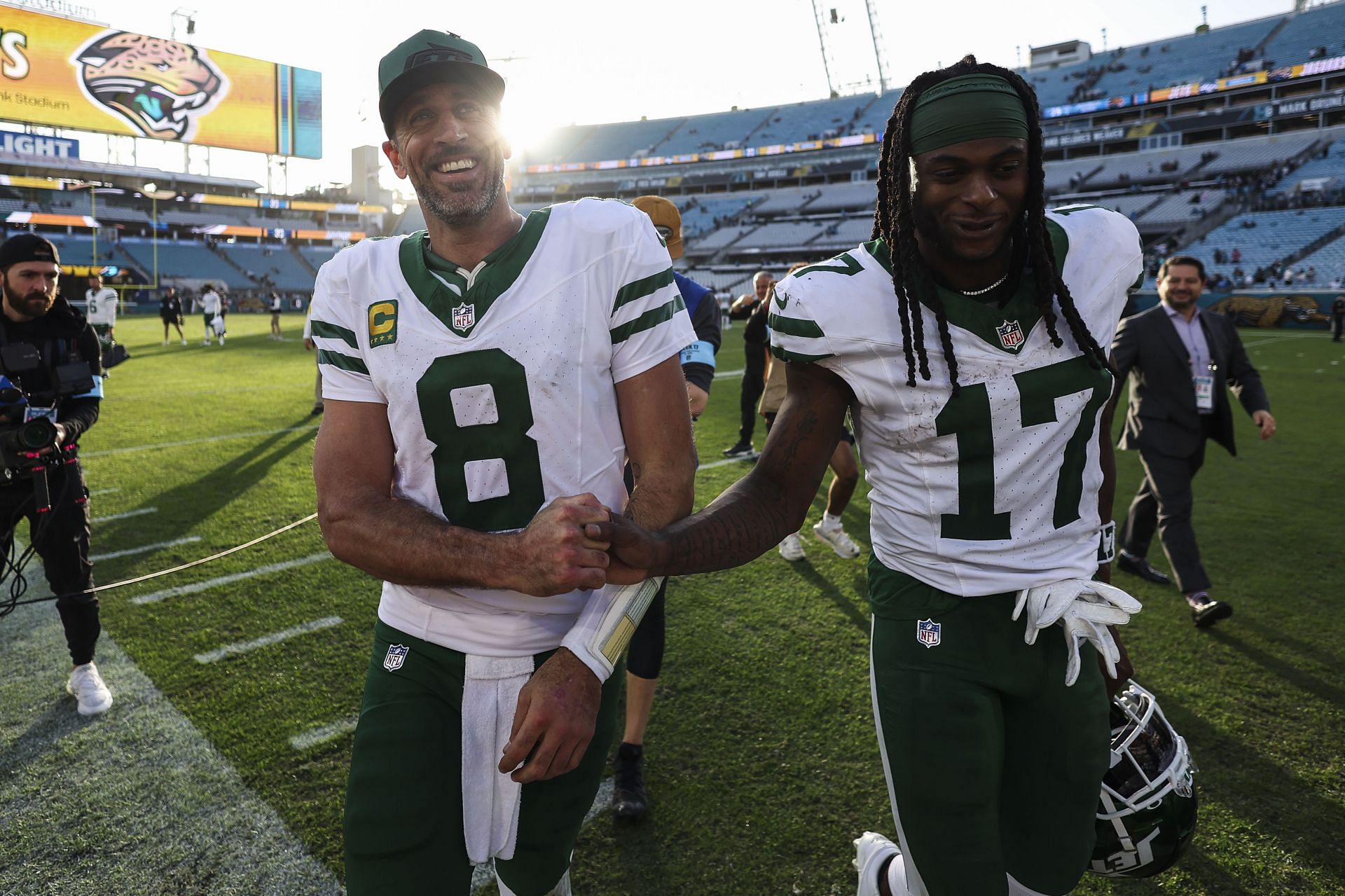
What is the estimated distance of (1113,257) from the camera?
1811mm

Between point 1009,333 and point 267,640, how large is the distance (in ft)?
12.0

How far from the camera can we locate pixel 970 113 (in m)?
1.59

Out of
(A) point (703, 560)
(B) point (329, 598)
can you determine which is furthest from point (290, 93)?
(A) point (703, 560)

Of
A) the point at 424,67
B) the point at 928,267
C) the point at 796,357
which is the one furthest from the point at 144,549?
the point at 928,267

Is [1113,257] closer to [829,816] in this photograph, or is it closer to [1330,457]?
[829,816]

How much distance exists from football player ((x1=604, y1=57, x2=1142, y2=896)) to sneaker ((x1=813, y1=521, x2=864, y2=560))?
3328mm

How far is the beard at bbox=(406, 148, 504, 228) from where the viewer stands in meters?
1.68

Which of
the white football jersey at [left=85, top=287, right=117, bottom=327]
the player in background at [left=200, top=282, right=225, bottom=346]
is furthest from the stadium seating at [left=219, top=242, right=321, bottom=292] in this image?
the white football jersey at [left=85, top=287, right=117, bottom=327]

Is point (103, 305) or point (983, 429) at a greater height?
point (103, 305)

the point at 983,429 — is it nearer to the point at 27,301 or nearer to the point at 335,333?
the point at 335,333

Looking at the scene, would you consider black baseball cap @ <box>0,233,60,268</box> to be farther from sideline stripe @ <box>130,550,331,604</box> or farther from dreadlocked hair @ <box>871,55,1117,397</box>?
dreadlocked hair @ <box>871,55,1117,397</box>

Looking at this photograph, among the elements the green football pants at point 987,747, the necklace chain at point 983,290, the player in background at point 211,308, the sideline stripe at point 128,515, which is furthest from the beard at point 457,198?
the player in background at point 211,308

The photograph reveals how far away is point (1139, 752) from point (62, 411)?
163 inches

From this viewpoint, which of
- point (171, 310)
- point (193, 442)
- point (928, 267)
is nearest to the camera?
point (928, 267)
